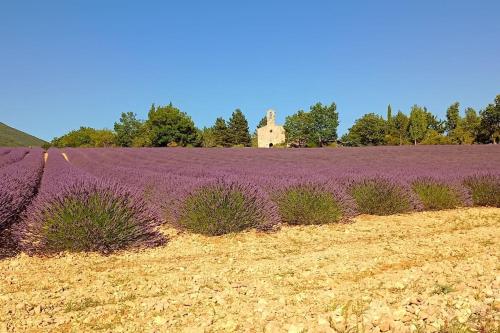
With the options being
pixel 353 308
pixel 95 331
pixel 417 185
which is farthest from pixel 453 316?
pixel 417 185

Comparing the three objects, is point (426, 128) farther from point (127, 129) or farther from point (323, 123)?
point (127, 129)

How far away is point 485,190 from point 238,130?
5611 centimetres

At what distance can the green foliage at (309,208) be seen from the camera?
602 cm

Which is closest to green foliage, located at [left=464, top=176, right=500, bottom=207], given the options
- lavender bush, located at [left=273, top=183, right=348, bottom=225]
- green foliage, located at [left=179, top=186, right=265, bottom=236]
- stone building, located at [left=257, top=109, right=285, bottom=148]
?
lavender bush, located at [left=273, top=183, right=348, bottom=225]

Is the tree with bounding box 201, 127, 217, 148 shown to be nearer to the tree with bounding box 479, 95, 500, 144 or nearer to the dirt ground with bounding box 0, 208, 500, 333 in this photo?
the tree with bounding box 479, 95, 500, 144

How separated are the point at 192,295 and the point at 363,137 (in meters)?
62.9

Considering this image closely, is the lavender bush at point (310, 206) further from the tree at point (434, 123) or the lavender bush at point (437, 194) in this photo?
the tree at point (434, 123)

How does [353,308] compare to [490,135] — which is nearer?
[353,308]

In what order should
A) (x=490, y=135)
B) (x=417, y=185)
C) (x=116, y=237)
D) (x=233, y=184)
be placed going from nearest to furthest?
(x=116, y=237)
(x=233, y=184)
(x=417, y=185)
(x=490, y=135)

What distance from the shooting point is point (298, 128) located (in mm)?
61656

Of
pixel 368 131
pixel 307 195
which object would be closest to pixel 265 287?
pixel 307 195

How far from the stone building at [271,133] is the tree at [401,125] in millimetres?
17059

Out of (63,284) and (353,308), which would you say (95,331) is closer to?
(63,284)

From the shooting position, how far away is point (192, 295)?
2785mm
